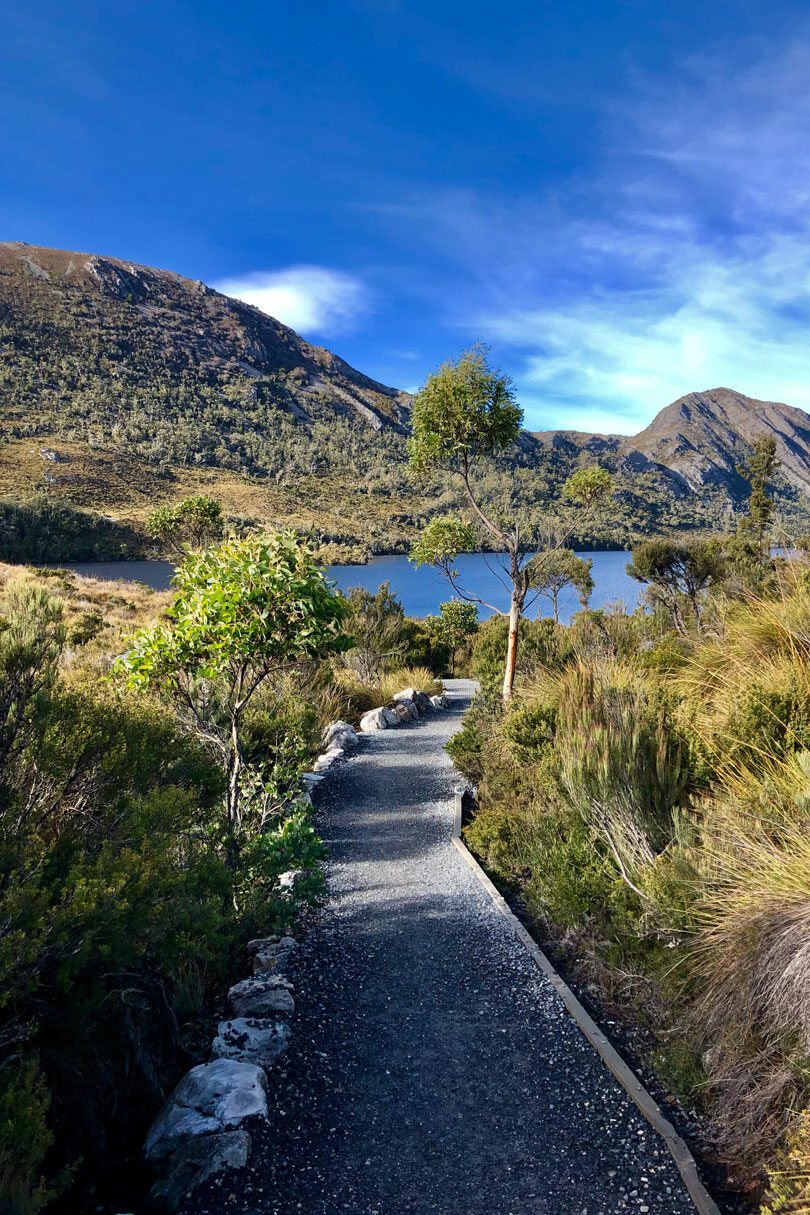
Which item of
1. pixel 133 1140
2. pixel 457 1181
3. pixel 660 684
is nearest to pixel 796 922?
pixel 457 1181

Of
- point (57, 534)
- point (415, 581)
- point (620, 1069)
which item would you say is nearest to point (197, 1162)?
point (620, 1069)

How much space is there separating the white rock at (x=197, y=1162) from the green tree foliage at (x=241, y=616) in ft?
5.87

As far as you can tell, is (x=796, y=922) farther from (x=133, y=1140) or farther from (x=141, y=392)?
(x=141, y=392)

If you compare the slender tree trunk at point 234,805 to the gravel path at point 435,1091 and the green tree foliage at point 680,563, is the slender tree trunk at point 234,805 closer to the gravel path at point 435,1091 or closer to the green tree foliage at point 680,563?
the gravel path at point 435,1091

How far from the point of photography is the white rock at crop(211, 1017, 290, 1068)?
295 cm

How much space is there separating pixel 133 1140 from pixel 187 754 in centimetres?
205

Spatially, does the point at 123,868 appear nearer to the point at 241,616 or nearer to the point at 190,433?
the point at 241,616

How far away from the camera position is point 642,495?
12081cm

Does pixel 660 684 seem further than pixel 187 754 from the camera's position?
Yes

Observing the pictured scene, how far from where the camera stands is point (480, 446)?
9.23 metres

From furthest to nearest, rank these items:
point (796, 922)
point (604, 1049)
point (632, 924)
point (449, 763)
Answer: point (449, 763) < point (632, 924) < point (604, 1049) < point (796, 922)

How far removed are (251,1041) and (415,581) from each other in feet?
251

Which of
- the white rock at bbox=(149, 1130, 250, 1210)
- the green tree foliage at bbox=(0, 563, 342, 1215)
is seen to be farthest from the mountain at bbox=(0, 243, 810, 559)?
the white rock at bbox=(149, 1130, 250, 1210)

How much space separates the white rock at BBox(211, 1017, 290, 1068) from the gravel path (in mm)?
102
